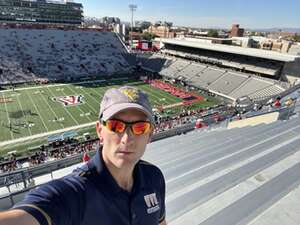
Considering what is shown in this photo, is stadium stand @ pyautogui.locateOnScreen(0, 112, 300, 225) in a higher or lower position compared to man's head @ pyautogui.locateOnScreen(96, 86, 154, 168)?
lower

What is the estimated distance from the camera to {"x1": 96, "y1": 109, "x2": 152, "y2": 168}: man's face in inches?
55.5

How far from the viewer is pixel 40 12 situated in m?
59.0

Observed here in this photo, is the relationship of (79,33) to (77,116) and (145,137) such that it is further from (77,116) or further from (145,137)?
(145,137)

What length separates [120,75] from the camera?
3791 cm

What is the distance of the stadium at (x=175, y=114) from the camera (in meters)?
3.48

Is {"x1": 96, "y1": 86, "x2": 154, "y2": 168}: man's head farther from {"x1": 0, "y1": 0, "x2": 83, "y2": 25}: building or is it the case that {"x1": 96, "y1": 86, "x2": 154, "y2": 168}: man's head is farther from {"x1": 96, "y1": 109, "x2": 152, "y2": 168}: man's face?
{"x1": 0, "y1": 0, "x2": 83, "y2": 25}: building

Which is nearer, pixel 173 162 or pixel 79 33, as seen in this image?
pixel 173 162

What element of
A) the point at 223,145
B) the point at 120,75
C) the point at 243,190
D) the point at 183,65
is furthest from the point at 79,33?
the point at 243,190

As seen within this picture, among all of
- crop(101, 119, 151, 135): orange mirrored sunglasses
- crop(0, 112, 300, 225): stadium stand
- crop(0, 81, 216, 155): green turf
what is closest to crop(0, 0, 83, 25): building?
crop(0, 81, 216, 155): green turf

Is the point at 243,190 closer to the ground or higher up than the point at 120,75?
higher up

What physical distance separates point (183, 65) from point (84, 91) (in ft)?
59.8

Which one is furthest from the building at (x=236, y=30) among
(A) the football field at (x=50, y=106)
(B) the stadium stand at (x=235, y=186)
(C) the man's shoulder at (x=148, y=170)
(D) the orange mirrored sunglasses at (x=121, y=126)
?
(D) the orange mirrored sunglasses at (x=121, y=126)

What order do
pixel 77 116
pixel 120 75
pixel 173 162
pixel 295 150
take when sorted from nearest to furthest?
pixel 295 150, pixel 173 162, pixel 77 116, pixel 120 75

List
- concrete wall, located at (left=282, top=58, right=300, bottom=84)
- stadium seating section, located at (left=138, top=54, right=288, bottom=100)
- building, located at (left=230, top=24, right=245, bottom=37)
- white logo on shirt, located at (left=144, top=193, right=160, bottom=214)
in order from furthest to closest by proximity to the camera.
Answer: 1. building, located at (left=230, top=24, right=245, bottom=37)
2. concrete wall, located at (left=282, top=58, right=300, bottom=84)
3. stadium seating section, located at (left=138, top=54, right=288, bottom=100)
4. white logo on shirt, located at (left=144, top=193, right=160, bottom=214)
